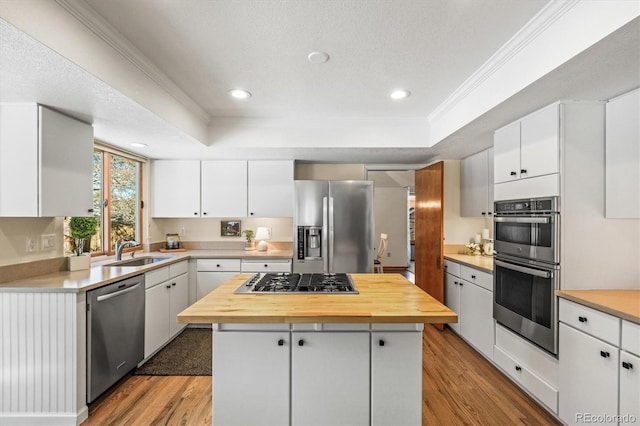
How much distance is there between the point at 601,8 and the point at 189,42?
2125mm

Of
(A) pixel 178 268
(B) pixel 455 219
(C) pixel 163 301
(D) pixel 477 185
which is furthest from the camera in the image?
(B) pixel 455 219

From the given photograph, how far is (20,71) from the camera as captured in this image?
1.59 metres

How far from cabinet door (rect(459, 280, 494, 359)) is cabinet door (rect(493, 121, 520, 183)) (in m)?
1.11

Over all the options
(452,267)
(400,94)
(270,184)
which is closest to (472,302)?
(452,267)

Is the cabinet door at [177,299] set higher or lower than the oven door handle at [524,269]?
lower

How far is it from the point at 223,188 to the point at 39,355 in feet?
8.12

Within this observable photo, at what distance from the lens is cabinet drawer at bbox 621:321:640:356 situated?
1521 millimetres

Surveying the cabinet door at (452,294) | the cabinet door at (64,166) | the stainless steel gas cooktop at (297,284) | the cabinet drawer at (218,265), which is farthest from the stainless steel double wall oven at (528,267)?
the cabinet door at (64,166)

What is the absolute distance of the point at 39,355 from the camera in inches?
78.2

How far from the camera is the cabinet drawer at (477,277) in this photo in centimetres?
283

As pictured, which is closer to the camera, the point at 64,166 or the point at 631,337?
the point at 631,337

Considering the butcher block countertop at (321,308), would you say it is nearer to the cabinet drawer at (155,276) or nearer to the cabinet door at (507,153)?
the cabinet drawer at (155,276)

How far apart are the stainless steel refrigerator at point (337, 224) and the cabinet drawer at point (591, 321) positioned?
2.06 m

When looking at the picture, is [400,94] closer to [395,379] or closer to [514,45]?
[514,45]
